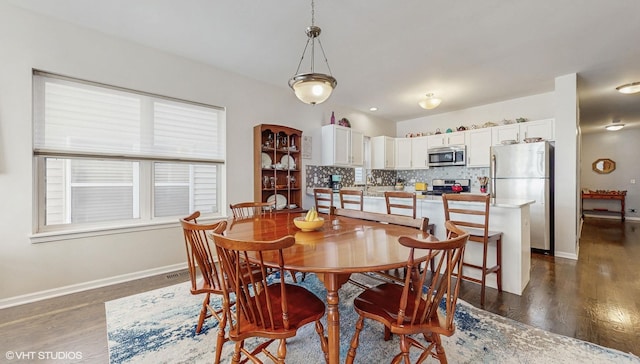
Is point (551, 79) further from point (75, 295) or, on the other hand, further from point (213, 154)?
point (75, 295)

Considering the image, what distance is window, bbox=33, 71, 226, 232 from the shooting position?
2621mm

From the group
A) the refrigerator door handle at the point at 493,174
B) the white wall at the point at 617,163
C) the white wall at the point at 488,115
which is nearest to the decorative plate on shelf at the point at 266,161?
the refrigerator door handle at the point at 493,174

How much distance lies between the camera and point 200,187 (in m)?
3.63

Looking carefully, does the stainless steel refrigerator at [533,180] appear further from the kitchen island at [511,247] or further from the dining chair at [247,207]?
the dining chair at [247,207]

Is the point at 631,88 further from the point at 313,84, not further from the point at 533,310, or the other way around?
the point at 313,84

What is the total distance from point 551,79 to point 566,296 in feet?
10.3

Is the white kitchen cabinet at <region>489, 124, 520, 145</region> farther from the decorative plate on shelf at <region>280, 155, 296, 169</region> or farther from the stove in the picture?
the decorative plate on shelf at <region>280, 155, 296, 169</region>

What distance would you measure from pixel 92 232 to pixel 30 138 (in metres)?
1.02

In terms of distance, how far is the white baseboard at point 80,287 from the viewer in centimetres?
238

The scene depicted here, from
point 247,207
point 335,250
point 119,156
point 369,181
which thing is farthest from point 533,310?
point 119,156

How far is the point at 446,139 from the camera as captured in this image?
5.46m

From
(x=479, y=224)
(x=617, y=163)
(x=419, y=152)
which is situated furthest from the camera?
(x=617, y=163)

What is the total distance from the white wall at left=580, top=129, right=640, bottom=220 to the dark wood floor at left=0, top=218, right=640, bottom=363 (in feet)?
19.9

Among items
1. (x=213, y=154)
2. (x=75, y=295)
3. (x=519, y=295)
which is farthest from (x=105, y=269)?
(x=519, y=295)
